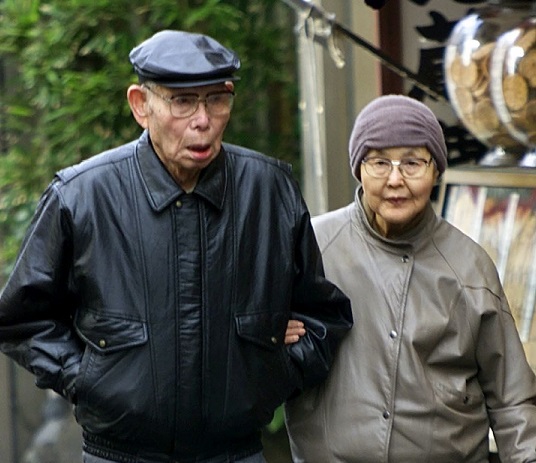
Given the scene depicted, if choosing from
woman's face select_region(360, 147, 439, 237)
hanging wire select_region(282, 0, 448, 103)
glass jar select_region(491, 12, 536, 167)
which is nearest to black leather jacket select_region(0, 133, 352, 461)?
woman's face select_region(360, 147, 439, 237)

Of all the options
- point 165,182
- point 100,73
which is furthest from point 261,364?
point 100,73

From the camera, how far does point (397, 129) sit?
14.1ft

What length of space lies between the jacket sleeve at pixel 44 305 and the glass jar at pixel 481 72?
1.93m

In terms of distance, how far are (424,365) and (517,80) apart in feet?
4.53

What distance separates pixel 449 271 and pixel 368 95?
8.33 ft

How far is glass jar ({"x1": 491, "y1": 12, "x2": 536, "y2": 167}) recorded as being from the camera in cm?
523

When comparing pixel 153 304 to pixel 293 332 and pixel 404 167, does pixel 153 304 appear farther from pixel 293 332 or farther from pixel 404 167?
pixel 404 167

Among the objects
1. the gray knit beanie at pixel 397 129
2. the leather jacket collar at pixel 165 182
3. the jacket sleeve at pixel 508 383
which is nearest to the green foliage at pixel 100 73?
the gray knit beanie at pixel 397 129

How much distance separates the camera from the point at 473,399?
440cm

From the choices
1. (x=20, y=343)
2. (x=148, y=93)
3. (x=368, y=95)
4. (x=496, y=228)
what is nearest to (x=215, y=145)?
(x=148, y=93)

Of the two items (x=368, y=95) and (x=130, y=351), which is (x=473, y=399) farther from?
(x=368, y=95)

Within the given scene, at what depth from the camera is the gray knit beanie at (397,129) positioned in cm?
430

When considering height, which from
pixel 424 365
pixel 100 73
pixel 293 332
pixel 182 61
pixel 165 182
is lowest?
pixel 424 365

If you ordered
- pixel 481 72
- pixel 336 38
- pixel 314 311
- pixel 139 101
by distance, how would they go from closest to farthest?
pixel 139 101, pixel 314 311, pixel 481 72, pixel 336 38
